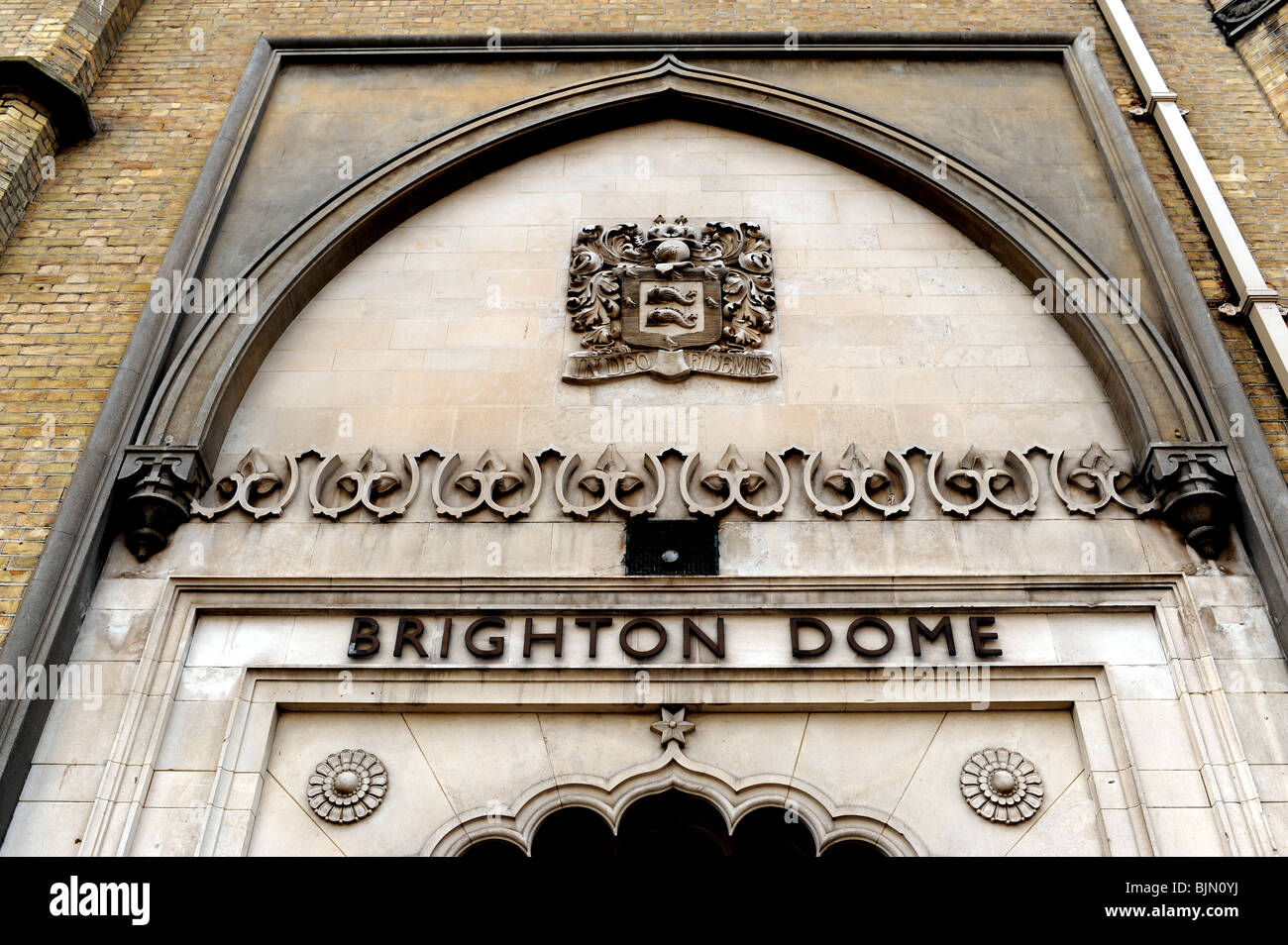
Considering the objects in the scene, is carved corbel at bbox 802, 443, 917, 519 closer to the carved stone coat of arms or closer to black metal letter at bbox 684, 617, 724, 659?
the carved stone coat of arms

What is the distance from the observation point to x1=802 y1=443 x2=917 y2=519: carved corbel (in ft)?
27.5

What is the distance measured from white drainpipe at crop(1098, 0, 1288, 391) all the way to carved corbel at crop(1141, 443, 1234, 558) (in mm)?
1121

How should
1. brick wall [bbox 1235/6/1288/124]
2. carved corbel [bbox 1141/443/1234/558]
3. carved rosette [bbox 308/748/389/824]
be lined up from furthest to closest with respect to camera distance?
brick wall [bbox 1235/6/1288/124] < carved corbel [bbox 1141/443/1234/558] < carved rosette [bbox 308/748/389/824]

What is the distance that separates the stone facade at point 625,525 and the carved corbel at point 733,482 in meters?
0.06

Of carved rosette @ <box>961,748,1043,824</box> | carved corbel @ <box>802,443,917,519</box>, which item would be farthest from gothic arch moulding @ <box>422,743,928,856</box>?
carved corbel @ <box>802,443,917,519</box>

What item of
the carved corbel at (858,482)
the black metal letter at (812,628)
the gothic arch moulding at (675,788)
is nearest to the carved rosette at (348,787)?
the gothic arch moulding at (675,788)

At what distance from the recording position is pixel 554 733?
762 centimetres

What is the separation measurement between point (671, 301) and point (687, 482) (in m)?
1.81

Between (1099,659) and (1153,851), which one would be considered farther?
(1099,659)

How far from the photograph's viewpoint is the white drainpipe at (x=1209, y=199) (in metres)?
9.02

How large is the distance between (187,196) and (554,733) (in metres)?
5.96
